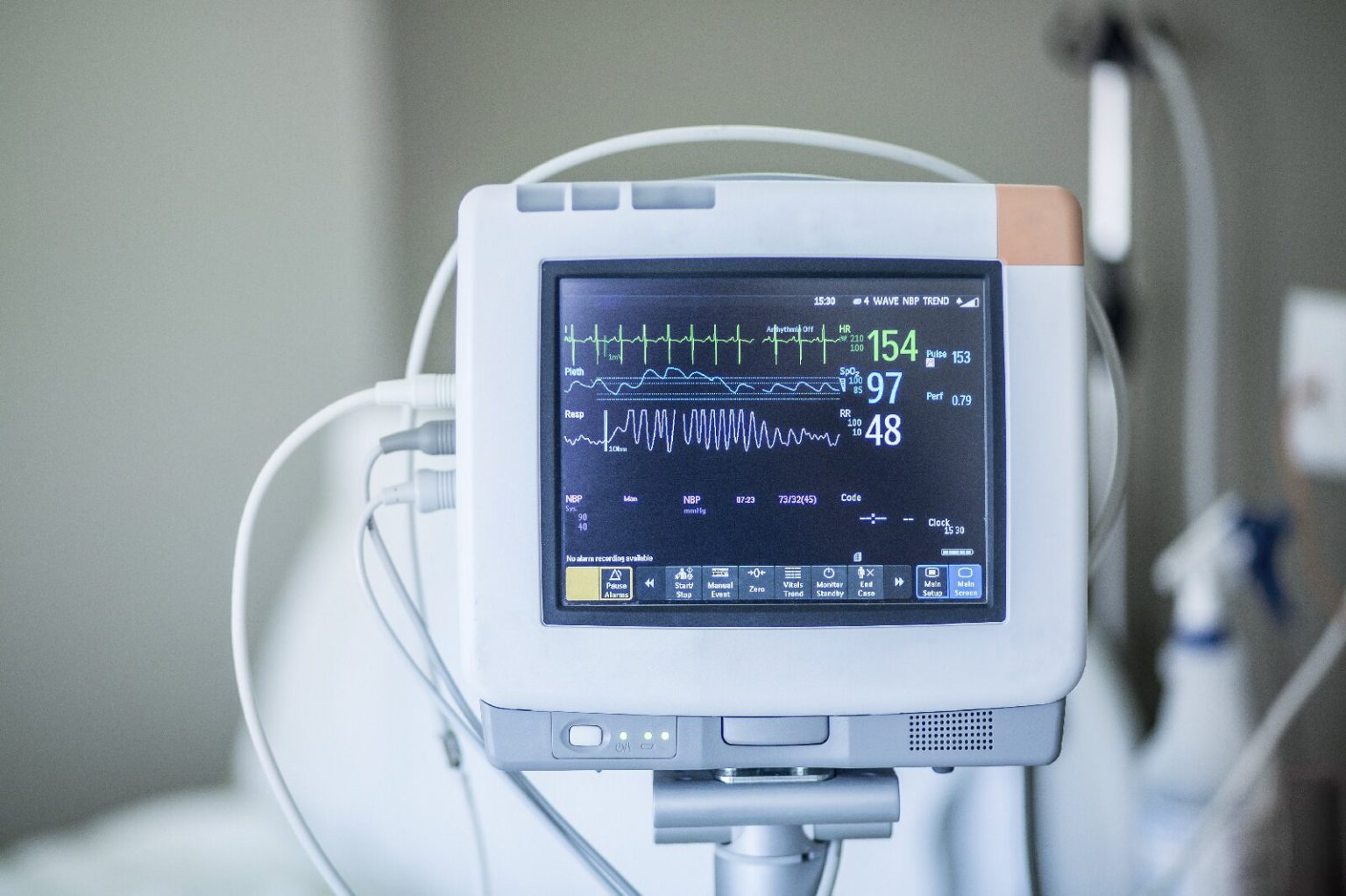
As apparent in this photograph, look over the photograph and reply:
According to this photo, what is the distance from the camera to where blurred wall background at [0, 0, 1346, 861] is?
945mm

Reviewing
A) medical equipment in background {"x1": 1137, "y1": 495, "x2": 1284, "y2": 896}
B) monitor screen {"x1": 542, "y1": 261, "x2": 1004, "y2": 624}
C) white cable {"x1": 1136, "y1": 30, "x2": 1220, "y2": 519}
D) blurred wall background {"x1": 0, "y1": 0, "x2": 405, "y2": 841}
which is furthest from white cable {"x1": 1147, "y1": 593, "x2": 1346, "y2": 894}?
blurred wall background {"x1": 0, "y1": 0, "x2": 405, "y2": 841}

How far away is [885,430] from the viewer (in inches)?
20.6

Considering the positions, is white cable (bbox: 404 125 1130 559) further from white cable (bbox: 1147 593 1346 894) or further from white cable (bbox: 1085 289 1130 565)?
white cable (bbox: 1147 593 1346 894)

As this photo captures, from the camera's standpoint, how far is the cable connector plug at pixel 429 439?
59 cm

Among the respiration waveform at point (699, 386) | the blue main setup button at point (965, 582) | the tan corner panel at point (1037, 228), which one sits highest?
the tan corner panel at point (1037, 228)

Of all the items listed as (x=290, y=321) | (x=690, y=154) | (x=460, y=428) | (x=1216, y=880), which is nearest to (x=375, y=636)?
(x=460, y=428)

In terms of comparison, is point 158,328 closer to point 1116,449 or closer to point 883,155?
point 883,155

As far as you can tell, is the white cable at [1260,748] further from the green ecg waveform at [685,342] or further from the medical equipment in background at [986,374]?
the green ecg waveform at [685,342]

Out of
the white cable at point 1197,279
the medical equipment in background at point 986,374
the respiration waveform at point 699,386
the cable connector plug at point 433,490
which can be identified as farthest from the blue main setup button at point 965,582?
the white cable at point 1197,279

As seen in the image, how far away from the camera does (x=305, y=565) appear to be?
0.84m

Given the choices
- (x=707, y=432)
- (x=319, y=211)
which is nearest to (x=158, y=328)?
(x=319, y=211)

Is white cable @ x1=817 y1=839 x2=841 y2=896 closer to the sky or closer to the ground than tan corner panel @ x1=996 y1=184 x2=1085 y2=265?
closer to the ground

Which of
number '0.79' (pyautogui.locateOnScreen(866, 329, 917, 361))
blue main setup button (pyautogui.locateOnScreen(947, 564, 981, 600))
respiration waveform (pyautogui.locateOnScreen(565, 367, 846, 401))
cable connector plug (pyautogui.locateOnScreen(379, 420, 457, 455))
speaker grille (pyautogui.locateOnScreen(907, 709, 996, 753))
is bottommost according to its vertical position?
speaker grille (pyautogui.locateOnScreen(907, 709, 996, 753))

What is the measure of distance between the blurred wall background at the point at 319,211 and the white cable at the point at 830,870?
60 cm
